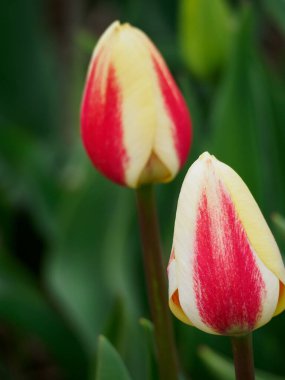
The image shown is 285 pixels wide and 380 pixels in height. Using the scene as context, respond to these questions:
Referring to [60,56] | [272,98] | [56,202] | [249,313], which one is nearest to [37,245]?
[56,202]

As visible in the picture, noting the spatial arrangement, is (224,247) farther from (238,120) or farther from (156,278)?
(238,120)

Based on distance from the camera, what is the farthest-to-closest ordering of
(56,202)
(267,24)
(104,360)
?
(267,24) < (56,202) < (104,360)

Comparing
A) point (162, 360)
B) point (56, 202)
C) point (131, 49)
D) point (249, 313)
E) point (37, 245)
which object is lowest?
point (37, 245)

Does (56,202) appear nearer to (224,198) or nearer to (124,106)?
(124,106)

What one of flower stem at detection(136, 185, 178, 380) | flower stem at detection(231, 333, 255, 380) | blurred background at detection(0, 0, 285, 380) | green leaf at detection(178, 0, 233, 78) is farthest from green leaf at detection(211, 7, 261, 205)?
flower stem at detection(231, 333, 255, 380)

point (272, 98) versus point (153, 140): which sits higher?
A: point (153, 140)

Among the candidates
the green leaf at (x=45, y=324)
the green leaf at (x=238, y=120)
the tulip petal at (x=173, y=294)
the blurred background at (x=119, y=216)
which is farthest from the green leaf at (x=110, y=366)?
the green leaf at (x=45, y=324)

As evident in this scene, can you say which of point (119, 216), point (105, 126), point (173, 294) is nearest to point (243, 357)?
point (173, 294)
